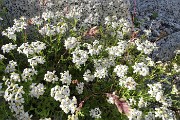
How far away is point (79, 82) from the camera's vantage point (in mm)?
5629

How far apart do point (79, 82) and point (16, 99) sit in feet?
4.11

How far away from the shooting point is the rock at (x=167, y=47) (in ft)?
22.3

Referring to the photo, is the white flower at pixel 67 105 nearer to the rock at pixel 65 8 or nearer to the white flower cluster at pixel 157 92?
the white flower cluster at pixel 157 92

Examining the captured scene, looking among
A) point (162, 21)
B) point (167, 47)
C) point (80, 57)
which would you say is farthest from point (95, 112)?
point (162, 21)

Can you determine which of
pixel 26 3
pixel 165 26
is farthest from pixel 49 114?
pixel 165 26

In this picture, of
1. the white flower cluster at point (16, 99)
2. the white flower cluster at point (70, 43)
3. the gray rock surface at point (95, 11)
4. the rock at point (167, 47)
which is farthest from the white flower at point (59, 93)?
the rock at point (167, 47)

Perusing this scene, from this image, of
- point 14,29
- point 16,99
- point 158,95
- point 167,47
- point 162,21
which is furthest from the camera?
point 162,21

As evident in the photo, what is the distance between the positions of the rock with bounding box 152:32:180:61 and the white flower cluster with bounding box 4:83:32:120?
2.92 metres

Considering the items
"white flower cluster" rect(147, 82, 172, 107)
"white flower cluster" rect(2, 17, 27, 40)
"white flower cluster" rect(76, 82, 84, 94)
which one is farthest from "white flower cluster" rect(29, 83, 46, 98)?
"white flower cluster" rect(147, 82, 172, 107)

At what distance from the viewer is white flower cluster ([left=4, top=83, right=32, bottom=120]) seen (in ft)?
15.2

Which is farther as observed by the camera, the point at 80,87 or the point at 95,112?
the point at 80,87

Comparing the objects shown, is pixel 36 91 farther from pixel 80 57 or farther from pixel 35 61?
pixel 80 57

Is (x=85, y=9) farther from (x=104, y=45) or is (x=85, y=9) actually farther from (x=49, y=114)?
(x=49, y=114)

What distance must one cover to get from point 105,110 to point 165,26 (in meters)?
2.94
